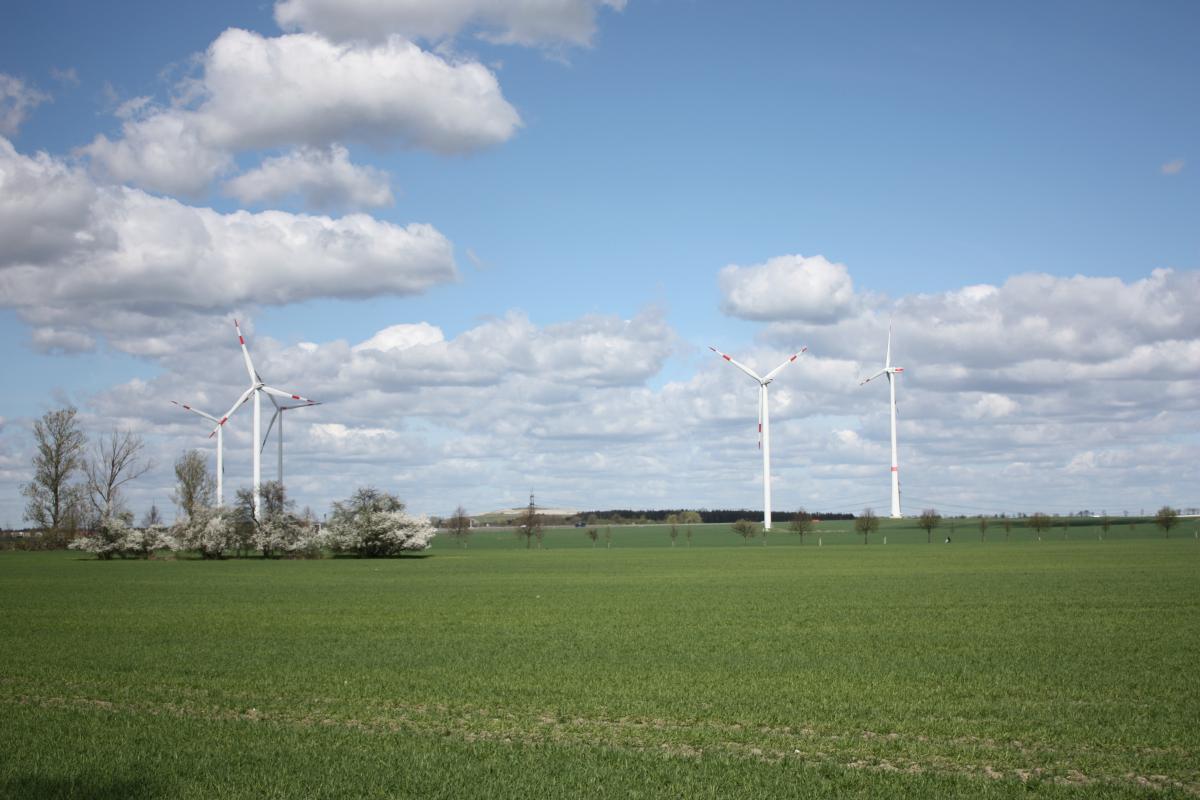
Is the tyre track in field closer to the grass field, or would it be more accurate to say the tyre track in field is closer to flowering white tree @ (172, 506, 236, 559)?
the grass field

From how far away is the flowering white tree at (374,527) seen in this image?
114312 mm

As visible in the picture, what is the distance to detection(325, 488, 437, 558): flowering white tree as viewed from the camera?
11431 centimetres

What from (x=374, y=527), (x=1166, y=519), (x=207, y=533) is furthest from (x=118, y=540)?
(x=1166, y=519)

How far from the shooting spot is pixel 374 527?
373ft

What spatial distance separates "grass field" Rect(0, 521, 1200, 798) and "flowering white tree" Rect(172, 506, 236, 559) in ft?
207

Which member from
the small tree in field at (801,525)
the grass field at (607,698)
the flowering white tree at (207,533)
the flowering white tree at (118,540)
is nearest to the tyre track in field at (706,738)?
the grass field at (607,698)

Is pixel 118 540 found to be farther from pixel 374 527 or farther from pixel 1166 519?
pixel 1166 519

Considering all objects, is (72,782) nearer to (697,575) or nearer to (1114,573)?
(697,575)

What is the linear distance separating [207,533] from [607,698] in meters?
97.7

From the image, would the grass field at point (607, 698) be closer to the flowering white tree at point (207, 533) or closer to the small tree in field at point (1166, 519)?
the flowering white tree at point (207, 533)

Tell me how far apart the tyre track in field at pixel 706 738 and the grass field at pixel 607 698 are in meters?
0.08

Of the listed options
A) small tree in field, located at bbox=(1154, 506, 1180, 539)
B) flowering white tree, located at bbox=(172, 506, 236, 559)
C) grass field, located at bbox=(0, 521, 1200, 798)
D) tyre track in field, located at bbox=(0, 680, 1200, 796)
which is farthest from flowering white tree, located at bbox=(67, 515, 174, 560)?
small tree in field, located at bbox=(1154, 506, 1180, 539)

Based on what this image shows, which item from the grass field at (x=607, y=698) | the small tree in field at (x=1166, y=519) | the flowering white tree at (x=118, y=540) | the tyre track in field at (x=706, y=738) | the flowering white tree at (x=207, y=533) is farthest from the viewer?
the small tree in field at (x=1166, y=519)

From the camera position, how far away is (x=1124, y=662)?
87.5 feet
